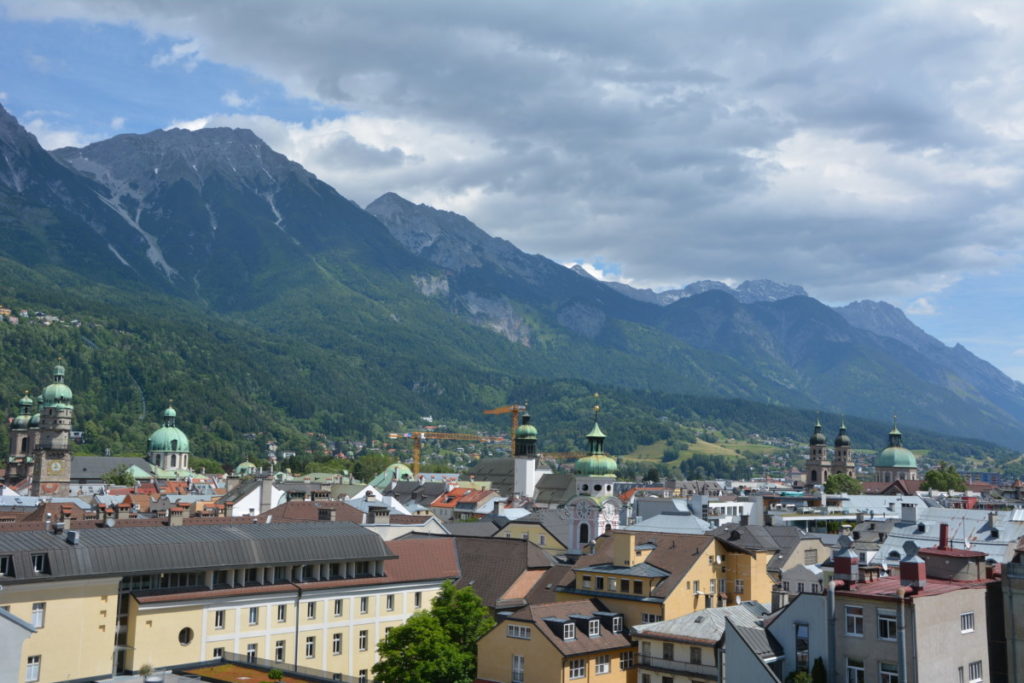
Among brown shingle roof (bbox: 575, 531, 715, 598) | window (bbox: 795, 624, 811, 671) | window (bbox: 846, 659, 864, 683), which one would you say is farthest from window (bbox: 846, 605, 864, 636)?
brown shingle roof (bbox: 575, 531, 715, 598)

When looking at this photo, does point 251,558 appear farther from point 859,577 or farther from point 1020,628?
point 1020,628

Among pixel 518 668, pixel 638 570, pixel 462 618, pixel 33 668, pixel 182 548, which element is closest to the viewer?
pixel 33 668

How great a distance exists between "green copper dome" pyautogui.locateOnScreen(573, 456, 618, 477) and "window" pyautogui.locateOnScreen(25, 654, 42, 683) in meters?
97.3

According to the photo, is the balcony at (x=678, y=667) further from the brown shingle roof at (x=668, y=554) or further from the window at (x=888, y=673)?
the window at (x=888, y=673)

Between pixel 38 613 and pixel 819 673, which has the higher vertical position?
pixel 38 613

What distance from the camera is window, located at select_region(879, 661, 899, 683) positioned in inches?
1670

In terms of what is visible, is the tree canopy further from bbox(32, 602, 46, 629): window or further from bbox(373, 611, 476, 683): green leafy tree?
bbox(32, 602, 46, 629): window

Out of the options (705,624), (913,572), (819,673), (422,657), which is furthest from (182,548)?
(913,572)

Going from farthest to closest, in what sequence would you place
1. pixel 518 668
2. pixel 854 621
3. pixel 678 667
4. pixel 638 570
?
1. pixel 638 570
2. pixel 518 668
3. pixel 678 667
4. pixel 854 621

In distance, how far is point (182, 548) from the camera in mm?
62312

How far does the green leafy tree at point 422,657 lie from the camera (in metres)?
57.4

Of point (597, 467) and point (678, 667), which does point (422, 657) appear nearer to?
point (678, 667)

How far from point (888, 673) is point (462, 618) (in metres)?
28.2

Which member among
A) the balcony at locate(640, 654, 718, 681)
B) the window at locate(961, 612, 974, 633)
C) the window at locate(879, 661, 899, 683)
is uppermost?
the window at locate(961, 612, 974, 633)
